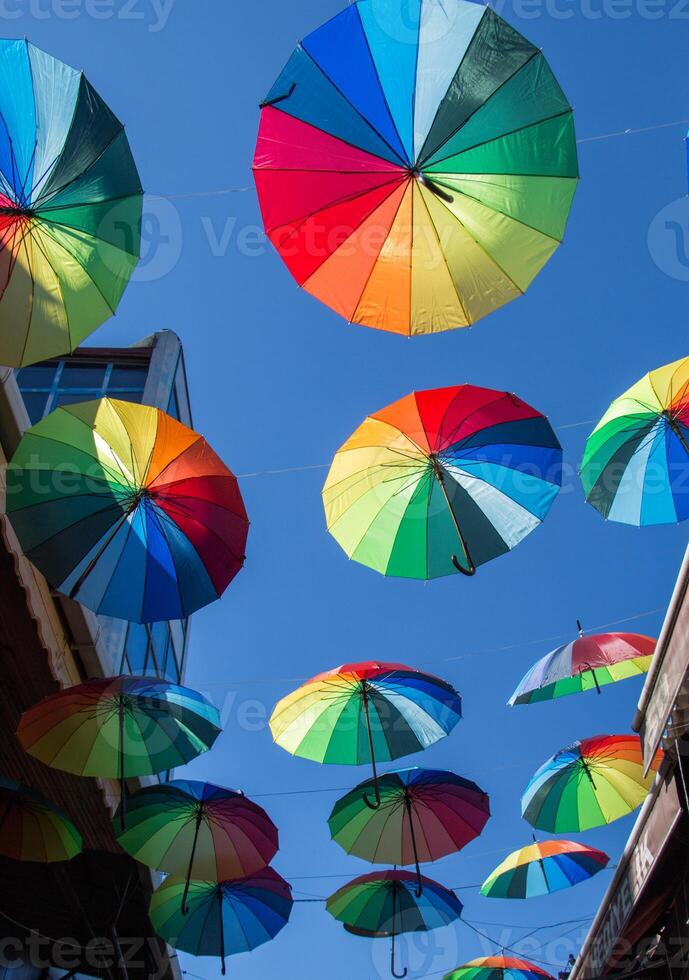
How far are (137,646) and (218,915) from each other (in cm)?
506

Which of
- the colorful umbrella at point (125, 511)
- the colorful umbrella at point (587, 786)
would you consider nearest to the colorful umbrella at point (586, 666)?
the colorful umbrella at point (587, 786)

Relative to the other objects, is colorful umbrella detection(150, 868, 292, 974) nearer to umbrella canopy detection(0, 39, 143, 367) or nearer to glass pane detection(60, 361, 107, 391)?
umbrella canopy detection(0, 39, 143, 367)

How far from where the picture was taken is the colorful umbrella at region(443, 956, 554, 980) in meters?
11.4

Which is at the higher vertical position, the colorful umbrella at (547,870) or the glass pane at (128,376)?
the glass pane at (128,376)

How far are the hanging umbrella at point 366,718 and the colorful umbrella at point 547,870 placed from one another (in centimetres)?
308

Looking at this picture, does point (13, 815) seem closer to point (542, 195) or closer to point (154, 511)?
point (154, 511)

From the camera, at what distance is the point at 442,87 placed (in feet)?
16.8

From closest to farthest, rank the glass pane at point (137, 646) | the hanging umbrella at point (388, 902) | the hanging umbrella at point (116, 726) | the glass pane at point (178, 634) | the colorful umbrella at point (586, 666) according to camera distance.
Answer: the hanging umbrella at point (116, 726), the colorful umbrella at point (586, 666), the hanging umbrella at point (388, 902), the glass pane at point (137, 646), the glass pane at point (178, 634)

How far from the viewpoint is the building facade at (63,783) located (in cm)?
829

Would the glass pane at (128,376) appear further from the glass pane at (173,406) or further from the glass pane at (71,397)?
the glass pane at (173,406)

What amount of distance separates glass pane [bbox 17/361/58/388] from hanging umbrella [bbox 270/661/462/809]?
1019cm

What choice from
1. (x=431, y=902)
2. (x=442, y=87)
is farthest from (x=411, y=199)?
(x=431, y=902)

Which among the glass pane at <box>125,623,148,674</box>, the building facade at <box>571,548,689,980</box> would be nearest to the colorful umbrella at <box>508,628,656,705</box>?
the building facade at <box>571,548,689,980</box>

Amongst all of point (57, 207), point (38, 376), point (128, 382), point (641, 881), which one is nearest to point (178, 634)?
point (128, 382)
